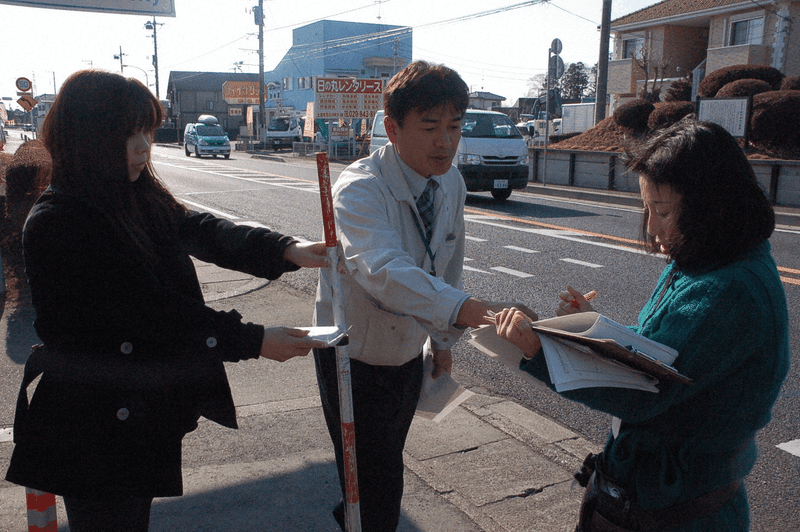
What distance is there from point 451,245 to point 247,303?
4554 mm

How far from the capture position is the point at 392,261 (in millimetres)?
1826

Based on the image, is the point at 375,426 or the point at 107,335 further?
the point at 375,426

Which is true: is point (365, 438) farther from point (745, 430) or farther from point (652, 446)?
point (745, 430)

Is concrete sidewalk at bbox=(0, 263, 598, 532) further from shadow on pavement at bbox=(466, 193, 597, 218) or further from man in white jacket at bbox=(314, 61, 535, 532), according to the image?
shadow on pavement at bbox=(466, 193, 597, 218)

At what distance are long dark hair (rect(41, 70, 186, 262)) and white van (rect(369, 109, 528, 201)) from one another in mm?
12627

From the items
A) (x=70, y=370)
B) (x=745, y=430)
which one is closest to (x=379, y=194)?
(x=70, y=370)

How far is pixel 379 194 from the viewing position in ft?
6.63

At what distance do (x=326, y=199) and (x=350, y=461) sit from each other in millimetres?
752

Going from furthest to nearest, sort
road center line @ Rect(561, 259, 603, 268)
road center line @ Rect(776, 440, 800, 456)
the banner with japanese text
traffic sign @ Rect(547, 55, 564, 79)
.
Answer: the banner with japanese text < traffic sign @ Rect(547, 55, 564, 79) < road center line @ Rect(561, 259, 603, 268) < road center line @ Rect(776, 440, 800, 456)

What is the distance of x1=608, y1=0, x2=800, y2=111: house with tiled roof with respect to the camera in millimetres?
27219

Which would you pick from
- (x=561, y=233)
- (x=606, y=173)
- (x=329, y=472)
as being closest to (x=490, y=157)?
(x=606, y=173)

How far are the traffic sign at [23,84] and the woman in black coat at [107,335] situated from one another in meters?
23.5

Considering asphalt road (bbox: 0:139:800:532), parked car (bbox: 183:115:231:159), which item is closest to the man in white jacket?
asphalt road (bbox: 0:139:800:532)

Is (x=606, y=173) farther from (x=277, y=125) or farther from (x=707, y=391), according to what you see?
(x=277, y=125)
